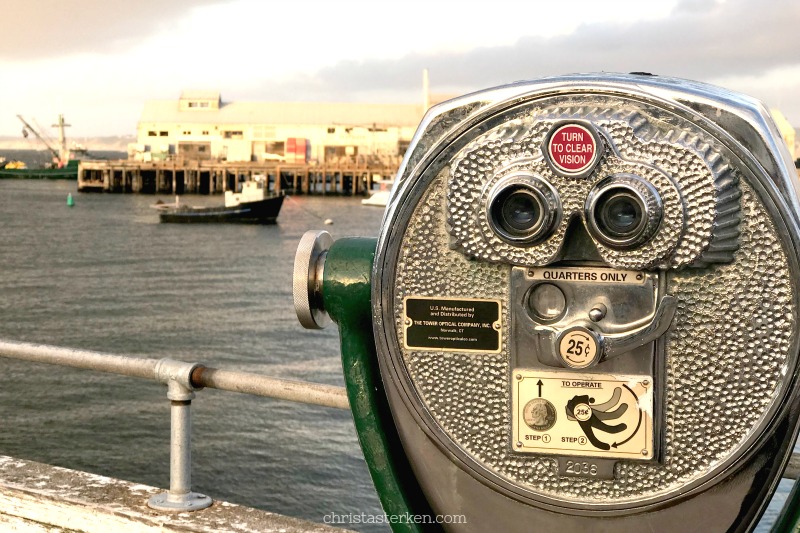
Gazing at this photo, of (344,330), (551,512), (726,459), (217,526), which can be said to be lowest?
(217,526)

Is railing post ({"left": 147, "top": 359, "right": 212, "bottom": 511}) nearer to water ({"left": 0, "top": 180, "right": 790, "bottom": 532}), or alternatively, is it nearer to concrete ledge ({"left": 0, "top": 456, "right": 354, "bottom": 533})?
concrete ledge ({"left": 0, "top": 456, "right": 354, "bottom": 533})

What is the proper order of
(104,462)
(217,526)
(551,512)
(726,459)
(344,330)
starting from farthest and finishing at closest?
1. (104,462)
2. (217,526)
3. (344,330)
4. (551,512)
5. (726,459)

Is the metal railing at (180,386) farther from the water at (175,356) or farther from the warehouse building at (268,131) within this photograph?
the warehouse building at (268,131)

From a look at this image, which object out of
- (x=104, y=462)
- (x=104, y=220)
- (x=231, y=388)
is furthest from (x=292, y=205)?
(x=231, y=388)

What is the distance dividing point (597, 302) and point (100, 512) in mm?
1212

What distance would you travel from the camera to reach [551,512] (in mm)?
1720

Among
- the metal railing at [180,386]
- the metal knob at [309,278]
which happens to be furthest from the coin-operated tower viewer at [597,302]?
the metal railing at [180,386]

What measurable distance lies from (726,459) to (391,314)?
55cm

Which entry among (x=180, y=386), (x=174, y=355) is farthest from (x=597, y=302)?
(x=174, y=355)

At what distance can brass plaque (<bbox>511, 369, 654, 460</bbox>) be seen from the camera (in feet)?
5.36

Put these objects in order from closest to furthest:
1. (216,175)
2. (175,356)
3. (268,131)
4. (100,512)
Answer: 1. (100,512)
2. (175,356)
3. (216,175)
4. (268,131)

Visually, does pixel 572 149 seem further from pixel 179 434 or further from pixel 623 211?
pixel 179 434

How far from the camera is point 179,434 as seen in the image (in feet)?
7.57

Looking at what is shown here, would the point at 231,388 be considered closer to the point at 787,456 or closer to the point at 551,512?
the point at 551,512
